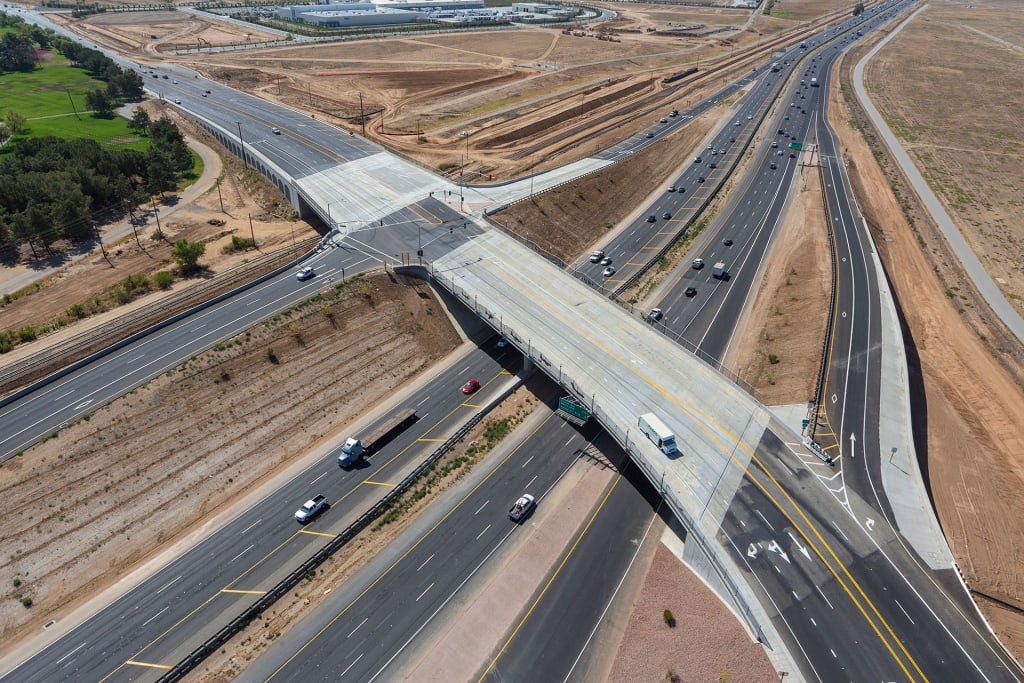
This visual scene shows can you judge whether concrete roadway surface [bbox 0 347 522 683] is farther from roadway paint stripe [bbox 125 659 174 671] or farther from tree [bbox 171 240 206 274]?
tree [bbox 171 240 206 274]

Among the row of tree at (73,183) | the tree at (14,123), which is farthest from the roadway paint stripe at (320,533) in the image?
the tree at (14,123)

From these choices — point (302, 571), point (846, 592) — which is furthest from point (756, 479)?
point (302, 571)

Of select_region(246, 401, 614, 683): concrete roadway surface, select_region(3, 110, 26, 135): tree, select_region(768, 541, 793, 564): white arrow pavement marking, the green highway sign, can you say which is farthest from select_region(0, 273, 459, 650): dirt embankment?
select_region(3, 110, 26, 135): tree

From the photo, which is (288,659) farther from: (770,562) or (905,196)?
(905,196)

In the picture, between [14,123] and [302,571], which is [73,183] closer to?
[14,123]

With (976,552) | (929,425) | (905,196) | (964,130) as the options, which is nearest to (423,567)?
(976,552)
